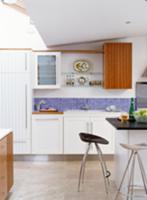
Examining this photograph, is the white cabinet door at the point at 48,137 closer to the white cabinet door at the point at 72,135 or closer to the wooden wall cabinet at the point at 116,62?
the white cabinet door at the point at 72,135

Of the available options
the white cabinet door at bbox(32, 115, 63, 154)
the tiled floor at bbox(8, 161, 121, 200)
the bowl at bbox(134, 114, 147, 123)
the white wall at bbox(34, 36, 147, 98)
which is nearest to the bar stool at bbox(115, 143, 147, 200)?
the tiled floor at bbox(8, 161, 121, 200)

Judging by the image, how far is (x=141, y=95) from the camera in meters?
6.66

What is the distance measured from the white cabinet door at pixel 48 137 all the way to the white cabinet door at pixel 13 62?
1.07 meters

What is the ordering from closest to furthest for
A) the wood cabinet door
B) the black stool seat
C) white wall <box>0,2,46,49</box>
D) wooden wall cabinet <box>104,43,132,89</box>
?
the wood cabinet door < the black stool seat < wooden wall cabinet <box>104,43,132,89</box> < white wall <box>0,2,46,49</box>

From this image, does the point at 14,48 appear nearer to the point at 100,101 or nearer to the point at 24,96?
the point at 24,96

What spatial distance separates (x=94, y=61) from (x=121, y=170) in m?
2.99

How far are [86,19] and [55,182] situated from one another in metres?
2.49

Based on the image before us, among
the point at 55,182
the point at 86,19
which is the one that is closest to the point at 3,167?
the point at 55,182

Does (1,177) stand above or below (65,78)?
below

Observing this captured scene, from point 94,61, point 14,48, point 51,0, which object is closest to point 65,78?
point 94,61

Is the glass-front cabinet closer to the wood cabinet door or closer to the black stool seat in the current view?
the black stool seat

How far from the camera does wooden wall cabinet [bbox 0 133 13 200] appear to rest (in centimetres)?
353

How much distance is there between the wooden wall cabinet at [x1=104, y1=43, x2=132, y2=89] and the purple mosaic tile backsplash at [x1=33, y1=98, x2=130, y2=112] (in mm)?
554

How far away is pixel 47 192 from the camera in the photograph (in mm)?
4324
